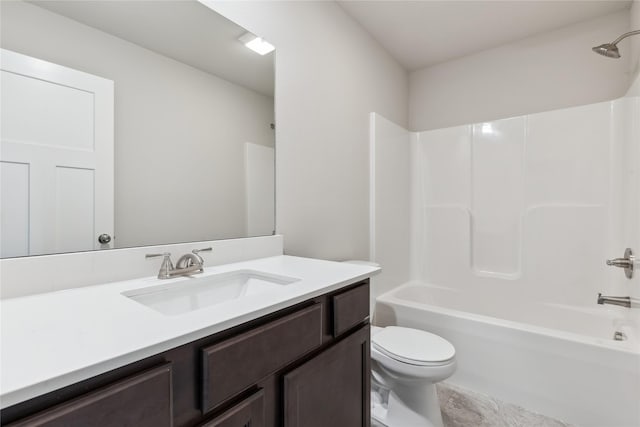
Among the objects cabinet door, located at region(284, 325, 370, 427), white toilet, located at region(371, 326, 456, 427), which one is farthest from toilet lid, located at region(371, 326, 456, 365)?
cabinet door, located at region(284, 325, 370, 427)

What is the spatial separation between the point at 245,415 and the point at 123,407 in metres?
0.27

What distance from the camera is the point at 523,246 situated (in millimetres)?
2430

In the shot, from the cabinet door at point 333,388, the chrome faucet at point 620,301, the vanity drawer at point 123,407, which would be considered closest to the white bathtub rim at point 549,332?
the chrome faucet at point 620,301

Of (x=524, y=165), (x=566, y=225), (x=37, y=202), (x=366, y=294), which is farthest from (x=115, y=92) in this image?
(x=566, y=225)

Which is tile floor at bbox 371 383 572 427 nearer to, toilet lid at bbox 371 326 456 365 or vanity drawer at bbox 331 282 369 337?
toilet lid at bbox 371 326 456 365

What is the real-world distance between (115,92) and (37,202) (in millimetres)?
415

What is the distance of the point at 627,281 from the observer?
1.93 metres

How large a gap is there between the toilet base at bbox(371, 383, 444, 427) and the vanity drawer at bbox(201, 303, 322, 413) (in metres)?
0.94

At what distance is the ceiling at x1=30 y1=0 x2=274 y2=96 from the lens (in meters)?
0.97

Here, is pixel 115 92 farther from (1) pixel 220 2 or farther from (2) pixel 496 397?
(2) pixel 496 397

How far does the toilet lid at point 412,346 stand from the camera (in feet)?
4.61

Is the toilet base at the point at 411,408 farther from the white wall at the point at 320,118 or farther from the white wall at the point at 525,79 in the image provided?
the white wall at the point at 525,79

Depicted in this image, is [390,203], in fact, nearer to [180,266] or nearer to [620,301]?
[620,301]

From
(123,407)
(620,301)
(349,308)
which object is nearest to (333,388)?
(349,308)
